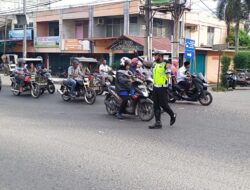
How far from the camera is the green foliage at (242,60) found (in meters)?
26.3

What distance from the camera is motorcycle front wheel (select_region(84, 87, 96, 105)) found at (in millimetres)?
13797

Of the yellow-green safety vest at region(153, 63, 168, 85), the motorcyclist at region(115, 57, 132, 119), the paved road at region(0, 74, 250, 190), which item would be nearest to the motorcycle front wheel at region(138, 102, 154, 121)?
the paved road at region(0, 74, 250, 190)

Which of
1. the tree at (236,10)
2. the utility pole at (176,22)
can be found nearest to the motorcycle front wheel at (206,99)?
the utility pole at (176,22)

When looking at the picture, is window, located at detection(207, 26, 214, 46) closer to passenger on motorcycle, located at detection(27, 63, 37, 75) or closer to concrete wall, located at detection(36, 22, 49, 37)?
concrete wall, located at detection(36, 22, 49, 37)

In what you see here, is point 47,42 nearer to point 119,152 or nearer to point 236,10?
point 236,10

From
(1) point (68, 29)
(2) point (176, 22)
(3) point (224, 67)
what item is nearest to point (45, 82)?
(2) point (176, 22)

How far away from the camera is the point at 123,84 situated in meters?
10.5

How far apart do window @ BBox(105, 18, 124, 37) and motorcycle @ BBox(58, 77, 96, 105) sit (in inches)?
784

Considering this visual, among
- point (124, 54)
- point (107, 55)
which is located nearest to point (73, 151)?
point (124, 54)

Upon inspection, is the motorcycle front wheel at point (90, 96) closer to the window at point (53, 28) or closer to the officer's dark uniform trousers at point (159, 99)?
the officer's dark uniform trousers at point (159, 99)

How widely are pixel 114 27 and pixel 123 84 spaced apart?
2461 centimetres

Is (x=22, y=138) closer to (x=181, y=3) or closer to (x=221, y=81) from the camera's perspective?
(x=181, y=3)

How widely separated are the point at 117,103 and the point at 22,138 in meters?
3.61

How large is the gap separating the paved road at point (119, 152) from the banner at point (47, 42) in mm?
26528
